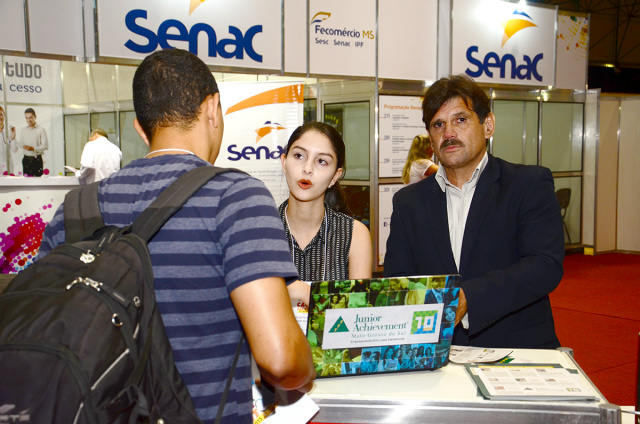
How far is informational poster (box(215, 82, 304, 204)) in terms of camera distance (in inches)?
211

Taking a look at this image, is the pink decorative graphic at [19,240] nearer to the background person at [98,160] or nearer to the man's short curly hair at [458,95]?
the background person at [98,160]

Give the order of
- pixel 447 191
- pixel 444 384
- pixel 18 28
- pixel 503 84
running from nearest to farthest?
pixel 444 384
pixel 447 191
pixel 18 28
pixel 503 84

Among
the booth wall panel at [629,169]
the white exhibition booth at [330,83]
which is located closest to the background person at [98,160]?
the white exhibition booth at [330,83]

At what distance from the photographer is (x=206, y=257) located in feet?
3.41

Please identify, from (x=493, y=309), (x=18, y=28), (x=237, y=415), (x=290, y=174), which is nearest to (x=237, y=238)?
(x=237, y=415)

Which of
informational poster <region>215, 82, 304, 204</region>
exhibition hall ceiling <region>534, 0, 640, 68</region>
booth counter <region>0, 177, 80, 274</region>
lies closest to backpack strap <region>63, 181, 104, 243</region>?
informational poster <region>215, 82, 304, 204</region>

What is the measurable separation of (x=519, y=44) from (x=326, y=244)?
6618 millimetres

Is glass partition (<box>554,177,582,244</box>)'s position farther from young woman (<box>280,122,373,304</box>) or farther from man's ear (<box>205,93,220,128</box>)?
man's ear (<box>205,93,220,128</box>)

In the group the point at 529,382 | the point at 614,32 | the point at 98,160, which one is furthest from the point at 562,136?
the point at 529,382

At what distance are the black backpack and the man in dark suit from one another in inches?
44.0

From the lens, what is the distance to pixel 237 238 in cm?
101

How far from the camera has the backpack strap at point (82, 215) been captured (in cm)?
105

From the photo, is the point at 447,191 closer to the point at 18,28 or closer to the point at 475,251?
the point at 475,251

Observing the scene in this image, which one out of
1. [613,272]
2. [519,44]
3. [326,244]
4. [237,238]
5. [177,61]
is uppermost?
[519,44]
